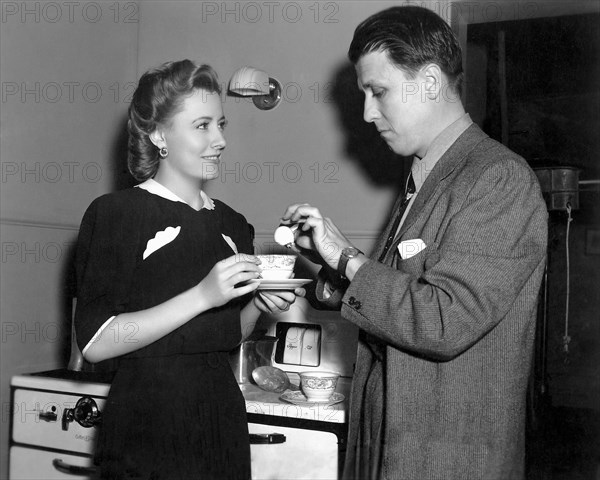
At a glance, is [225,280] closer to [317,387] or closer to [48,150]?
[317,387]

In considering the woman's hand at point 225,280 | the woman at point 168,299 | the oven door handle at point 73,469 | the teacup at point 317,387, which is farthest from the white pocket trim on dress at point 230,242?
the oven door handle at point 73,469

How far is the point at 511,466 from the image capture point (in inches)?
51.3

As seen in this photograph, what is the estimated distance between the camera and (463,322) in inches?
46.9

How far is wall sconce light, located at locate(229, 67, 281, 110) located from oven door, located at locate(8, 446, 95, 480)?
1303 millimetres

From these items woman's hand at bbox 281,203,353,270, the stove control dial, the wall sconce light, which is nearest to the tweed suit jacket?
woman's hand at bbox 281,203,353,270

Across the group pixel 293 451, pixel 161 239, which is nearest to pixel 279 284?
pixel 161 239

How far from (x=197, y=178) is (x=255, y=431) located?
703 millimetres

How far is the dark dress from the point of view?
149 centimetres

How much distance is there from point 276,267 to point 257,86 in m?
0.97

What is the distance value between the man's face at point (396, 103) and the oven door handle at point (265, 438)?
812 mm

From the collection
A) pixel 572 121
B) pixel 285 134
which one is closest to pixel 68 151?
pixel 285 134

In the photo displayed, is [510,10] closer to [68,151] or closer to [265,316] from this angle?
[265,316]

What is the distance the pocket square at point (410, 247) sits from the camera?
1313 mm

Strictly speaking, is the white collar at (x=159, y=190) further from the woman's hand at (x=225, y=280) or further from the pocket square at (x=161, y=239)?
the woman's hand at (x=225, y=280)
